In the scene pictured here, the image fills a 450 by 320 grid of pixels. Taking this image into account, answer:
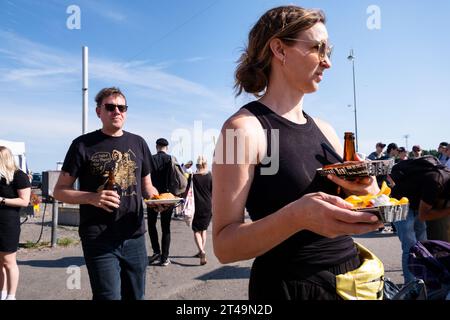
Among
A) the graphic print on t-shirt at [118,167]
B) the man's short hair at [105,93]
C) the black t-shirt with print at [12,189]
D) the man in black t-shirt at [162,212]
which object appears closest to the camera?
the graphic print on t-shirt at [118,167]

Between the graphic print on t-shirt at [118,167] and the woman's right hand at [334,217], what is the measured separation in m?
2.23

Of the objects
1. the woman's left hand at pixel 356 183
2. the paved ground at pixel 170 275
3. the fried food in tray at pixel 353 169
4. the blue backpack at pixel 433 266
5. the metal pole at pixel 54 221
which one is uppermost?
the fried food in tray at pixel 353 169

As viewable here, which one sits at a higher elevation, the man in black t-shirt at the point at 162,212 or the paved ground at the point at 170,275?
the man in black t-shirt at the point at 162,212

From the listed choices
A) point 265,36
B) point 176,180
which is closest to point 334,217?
point 265,36

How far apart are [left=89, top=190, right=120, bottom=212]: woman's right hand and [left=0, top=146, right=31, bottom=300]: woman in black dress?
217cm

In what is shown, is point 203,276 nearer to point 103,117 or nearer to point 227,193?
point 103,117

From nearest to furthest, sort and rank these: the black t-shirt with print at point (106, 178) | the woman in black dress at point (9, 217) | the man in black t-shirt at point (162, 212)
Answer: the black t-shirt with print at point (106, 178) → the woman in black dress at point (9, 217) → the man in black t-shirt at point (162, 212)

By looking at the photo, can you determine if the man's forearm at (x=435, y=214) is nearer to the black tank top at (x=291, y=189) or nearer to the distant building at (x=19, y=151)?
the black tank top at (x=291, y=189)

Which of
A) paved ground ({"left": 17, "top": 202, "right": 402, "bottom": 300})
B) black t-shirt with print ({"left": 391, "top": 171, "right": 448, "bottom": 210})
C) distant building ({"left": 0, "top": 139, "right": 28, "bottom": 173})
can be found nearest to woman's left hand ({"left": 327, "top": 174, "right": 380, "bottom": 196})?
black t-shirt with print ({"left": 391, "top": 171, "right": 448, "bottom": 210})

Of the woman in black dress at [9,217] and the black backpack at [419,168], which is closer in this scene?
the black backpack at [419,168]

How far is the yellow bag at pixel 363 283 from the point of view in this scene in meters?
1.34

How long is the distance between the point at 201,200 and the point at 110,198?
4.24 metres

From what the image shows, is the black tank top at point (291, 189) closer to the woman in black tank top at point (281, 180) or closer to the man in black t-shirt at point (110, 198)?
the woman in black tank top at point (281, 180)

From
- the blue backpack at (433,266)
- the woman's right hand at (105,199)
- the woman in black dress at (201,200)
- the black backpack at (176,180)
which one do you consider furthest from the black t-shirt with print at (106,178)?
the woman in black dress at (201,200)
